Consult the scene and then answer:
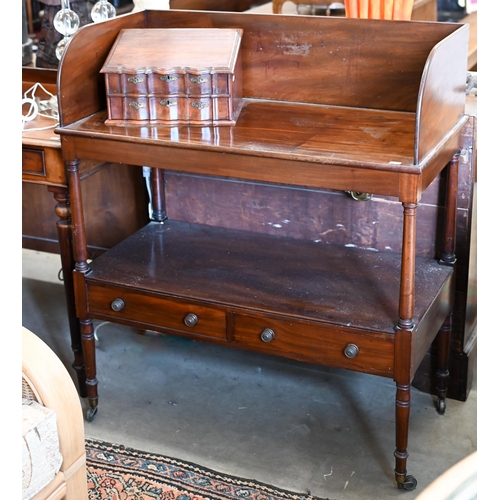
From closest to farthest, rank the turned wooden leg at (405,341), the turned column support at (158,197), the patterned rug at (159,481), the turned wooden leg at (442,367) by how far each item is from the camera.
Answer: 1. the turned wooden leg at (405,341)
2. the patterned rug at (159,481)
3. the turned wooden leg at (442,367)
4. the turned column support at (158,197)

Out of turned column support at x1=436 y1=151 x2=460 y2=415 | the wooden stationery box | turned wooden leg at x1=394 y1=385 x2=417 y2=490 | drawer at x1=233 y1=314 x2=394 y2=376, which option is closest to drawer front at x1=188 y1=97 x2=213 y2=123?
the wooden stationery box

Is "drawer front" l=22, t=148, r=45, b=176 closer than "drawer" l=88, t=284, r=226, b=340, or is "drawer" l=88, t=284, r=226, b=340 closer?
"drawer" l=88, t=284, r=226, b=340

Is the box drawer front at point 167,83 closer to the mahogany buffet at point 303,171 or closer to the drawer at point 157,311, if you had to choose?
the mahogany buffet at point 303,171

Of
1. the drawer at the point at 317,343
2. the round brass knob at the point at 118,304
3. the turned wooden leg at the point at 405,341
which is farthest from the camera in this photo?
the round brass knob at the point at 118,304

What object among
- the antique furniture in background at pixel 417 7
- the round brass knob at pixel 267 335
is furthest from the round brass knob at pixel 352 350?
the antique furniture in background at pixel 417 7

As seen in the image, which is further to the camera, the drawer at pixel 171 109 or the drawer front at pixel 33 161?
the drawer front at pixel 33 161

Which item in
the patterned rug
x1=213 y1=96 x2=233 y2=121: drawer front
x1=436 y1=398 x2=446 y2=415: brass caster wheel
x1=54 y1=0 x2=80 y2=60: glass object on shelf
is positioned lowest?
the patterned rug

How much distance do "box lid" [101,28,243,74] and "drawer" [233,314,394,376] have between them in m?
0.76

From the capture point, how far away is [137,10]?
2.78m

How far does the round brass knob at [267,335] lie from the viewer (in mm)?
2318

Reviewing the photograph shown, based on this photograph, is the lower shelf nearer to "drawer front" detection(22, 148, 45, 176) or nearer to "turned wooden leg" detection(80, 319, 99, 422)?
"turned wooden leg" detection(80, 319, 99, 422)

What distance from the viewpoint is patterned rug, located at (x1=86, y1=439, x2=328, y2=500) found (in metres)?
2.32

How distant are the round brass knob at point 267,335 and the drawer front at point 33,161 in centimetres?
90

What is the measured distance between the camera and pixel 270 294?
239 centimetres
